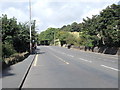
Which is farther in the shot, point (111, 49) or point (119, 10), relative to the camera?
point (111, 49)

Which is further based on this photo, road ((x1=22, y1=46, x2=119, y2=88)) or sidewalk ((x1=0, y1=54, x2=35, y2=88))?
road ((x1=22, y1=46, x2=119, y2=88))

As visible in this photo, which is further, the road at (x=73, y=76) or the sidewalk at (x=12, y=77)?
the road at (x=73, y=76)

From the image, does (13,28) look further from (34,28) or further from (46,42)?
(46,42)

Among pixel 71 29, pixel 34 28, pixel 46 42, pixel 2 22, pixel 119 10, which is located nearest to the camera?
pixel 2 22

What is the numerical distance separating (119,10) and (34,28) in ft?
67.9

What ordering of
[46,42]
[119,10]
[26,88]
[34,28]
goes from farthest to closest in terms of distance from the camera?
[46,42] → [34,28] → [119,10] → [26,88]

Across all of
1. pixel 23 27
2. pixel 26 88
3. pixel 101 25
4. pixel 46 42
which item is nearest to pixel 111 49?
pixel 101 25

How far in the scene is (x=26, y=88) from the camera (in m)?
10.8

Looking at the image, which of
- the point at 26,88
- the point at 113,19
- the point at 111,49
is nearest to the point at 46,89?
the point at 26,88

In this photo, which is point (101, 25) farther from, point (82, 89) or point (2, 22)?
point (82, 89)

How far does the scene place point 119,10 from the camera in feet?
155

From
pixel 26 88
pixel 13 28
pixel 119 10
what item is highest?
pixel 119 10

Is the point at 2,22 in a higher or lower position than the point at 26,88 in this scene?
higher

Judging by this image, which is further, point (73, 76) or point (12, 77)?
point (73, 76)
